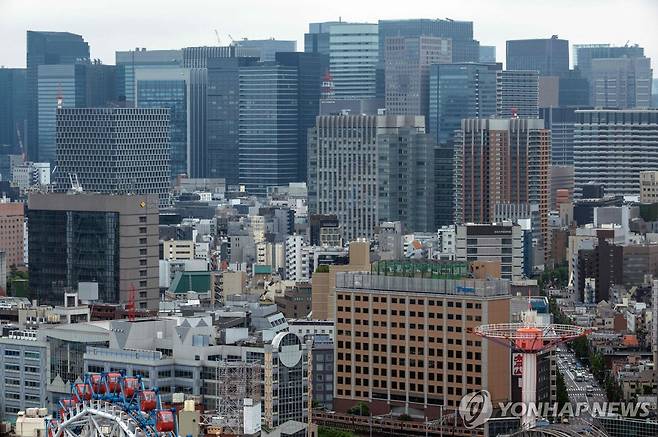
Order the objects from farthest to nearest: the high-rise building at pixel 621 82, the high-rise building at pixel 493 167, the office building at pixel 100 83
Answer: the office building at pixel 100 83 < the high-rise building at pixel 621 82 < the high-rise building at pixel 493 167

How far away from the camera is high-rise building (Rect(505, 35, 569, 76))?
16938cm

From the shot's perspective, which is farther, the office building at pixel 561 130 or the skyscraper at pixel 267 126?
the skyscraper at pixel 267 126

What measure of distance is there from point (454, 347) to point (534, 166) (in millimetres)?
55202

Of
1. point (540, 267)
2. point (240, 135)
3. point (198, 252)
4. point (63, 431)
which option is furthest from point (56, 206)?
point (240, 135)

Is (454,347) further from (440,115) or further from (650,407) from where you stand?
(440,115)

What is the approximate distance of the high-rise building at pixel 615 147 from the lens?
4751 inches

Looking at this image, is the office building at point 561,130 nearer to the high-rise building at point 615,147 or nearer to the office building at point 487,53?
the high-rise building at point 615,147

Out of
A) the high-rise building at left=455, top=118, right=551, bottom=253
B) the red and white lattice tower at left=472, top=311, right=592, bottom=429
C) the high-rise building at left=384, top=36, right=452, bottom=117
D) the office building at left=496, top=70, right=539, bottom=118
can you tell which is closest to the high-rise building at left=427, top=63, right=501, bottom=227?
the office building at left=496, top=70, right=539, bottom=118

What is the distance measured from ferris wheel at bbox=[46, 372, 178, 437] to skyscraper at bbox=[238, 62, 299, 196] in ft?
349

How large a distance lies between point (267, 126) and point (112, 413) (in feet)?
365

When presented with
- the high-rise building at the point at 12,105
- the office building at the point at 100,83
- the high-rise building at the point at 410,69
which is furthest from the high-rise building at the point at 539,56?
the high-rise building at the point at 12,105

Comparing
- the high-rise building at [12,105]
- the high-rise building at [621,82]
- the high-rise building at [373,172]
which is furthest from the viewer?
the high-rise building at [12,105]

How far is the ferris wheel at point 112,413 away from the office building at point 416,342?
15.1 meters

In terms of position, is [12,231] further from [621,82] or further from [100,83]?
[621,82]
